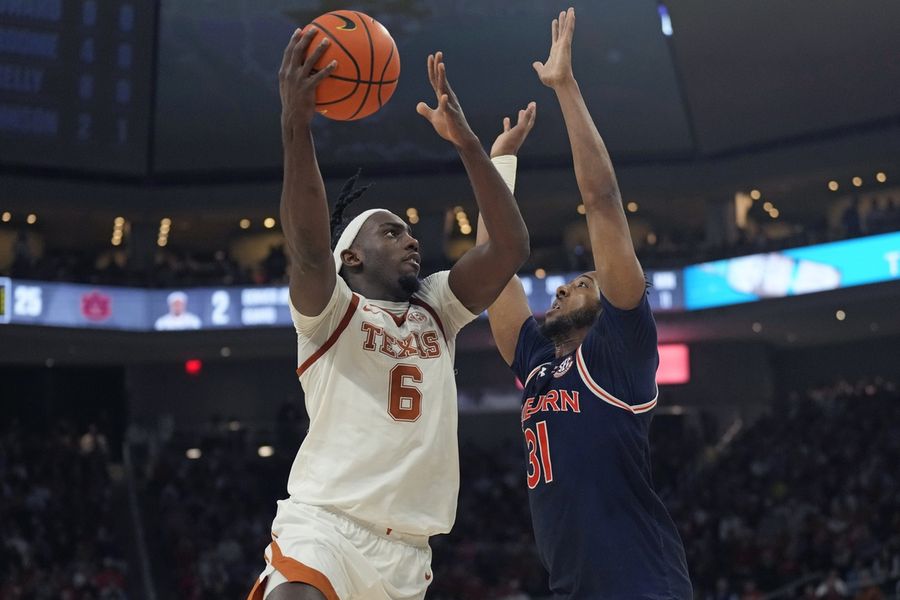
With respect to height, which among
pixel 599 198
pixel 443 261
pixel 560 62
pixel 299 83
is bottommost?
pixel 599 198

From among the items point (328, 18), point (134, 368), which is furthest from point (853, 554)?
point (134, 368)

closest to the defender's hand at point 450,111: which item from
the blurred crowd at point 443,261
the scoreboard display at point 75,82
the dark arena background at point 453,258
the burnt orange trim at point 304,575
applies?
the burnt orange trim at point 304,575

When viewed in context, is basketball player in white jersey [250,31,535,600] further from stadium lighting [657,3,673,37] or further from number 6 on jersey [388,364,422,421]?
stadium lighting [657,3,673,37]

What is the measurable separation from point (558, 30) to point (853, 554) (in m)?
12.8

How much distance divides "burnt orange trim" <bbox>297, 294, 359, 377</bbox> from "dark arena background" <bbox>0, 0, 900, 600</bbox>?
12316 mm

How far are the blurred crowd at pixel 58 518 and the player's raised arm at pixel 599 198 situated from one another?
13905 millimetres

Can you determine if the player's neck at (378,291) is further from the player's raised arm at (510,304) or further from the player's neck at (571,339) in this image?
the player's raised arm at (510,304)

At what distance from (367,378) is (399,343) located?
6.7 inches

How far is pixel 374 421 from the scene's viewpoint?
388 centimetres

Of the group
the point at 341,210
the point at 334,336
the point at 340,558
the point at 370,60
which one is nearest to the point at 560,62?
the point at 370,60

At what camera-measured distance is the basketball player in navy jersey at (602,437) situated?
4023 millimetres

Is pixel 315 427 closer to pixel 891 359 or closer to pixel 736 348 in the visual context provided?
pixel 736 348

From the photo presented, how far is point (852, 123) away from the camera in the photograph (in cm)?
2209

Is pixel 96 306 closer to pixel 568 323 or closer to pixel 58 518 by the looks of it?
pixel 58 518
